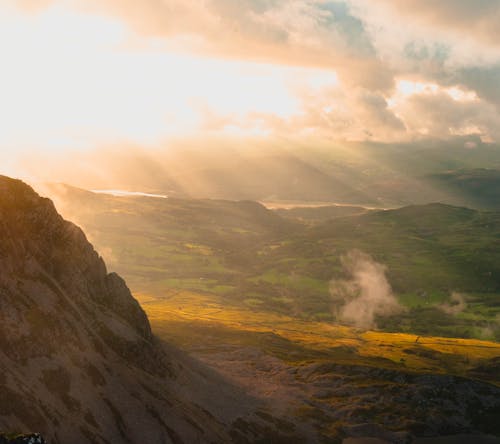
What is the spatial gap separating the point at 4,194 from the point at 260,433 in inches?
3795

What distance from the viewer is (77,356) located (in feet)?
382

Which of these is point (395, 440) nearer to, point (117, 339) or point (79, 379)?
point (117, 339)

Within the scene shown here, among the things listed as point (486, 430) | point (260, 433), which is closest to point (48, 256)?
point (260, 433)

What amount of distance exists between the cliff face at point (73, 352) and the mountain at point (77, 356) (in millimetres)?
281

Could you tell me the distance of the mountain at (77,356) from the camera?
321ft

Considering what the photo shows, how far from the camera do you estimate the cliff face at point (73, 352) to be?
97625 mm

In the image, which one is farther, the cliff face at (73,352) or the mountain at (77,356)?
the mountain at (77,356)

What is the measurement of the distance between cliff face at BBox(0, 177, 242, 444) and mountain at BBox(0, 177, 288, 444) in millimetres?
281

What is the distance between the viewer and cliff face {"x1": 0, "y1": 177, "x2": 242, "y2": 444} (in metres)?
97.6

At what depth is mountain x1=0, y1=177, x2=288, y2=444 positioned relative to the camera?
9794cm

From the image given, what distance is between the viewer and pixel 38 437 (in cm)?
5988

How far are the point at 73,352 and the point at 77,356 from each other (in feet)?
4.18


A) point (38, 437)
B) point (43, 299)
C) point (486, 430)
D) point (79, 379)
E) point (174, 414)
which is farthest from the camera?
point (486, 430)

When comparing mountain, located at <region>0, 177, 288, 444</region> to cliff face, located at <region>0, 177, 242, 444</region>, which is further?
mountain, located at <region>0, 177, 288, 444</region>
